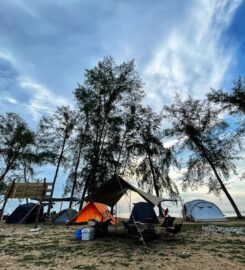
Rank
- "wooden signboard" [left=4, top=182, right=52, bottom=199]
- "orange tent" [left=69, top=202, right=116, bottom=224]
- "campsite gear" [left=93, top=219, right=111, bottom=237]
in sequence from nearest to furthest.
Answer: "campsite gear" [left=93, top=219, right=111, bottom=237] → "wooden signboard" [left=4, top=182, right=52, bottom=199] → "orange tent" [left=69, top=202, right=116, bottom=224]

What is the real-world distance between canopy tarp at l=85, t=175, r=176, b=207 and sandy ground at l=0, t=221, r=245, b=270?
1879 mm

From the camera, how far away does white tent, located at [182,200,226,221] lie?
70.1 ft

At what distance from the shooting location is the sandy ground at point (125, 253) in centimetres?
755

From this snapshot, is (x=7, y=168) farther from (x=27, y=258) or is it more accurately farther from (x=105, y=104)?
(x=27, y=258)

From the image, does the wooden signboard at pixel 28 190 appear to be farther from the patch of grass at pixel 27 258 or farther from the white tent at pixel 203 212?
the white tent at pixel 203 212

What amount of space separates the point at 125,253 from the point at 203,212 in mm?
14170

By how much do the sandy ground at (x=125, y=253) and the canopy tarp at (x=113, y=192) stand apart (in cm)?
188

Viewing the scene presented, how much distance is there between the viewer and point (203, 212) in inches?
852

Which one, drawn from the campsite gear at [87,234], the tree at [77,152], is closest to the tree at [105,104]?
Result: the tree at [77,152]

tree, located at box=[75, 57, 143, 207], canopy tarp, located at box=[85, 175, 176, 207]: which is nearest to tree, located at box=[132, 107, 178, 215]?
tree, located at box=[75, 57, 143, 207]

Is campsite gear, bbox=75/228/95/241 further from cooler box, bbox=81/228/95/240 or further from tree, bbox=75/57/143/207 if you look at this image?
tree, bbox=75/57/143/207

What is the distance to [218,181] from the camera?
2438cm

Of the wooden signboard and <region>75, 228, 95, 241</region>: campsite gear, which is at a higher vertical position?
the wooden signboard

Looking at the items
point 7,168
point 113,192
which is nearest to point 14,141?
point 7,168
